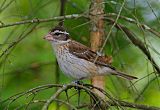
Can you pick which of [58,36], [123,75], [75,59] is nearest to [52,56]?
[75,59]

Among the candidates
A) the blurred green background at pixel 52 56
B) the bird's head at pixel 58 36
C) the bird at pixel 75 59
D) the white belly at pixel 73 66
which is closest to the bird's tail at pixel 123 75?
the bird at pixel 75 59

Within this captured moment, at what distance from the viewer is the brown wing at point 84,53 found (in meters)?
5.16

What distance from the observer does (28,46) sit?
6.55 meters

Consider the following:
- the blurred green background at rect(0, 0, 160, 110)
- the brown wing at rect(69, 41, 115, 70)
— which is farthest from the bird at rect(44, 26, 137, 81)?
the blurred green background at rect(0, 0, 160, 110)

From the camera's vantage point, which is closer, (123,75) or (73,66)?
(123,75)

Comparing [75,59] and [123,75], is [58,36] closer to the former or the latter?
[75,59]

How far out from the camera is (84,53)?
5.32m

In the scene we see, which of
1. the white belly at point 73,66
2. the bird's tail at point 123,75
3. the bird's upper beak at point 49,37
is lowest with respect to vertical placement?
the bird's tail at point 123,75

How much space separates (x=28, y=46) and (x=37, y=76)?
0.61 metres

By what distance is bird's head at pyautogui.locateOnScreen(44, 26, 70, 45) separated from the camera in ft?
16.6

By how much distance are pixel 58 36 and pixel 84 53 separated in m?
0.30

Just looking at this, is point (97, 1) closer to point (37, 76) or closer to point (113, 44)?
point (113, 44)

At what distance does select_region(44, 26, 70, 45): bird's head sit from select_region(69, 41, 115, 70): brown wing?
10cm

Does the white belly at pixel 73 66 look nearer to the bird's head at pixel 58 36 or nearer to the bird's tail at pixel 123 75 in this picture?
the bird's head at pixel 58 36
